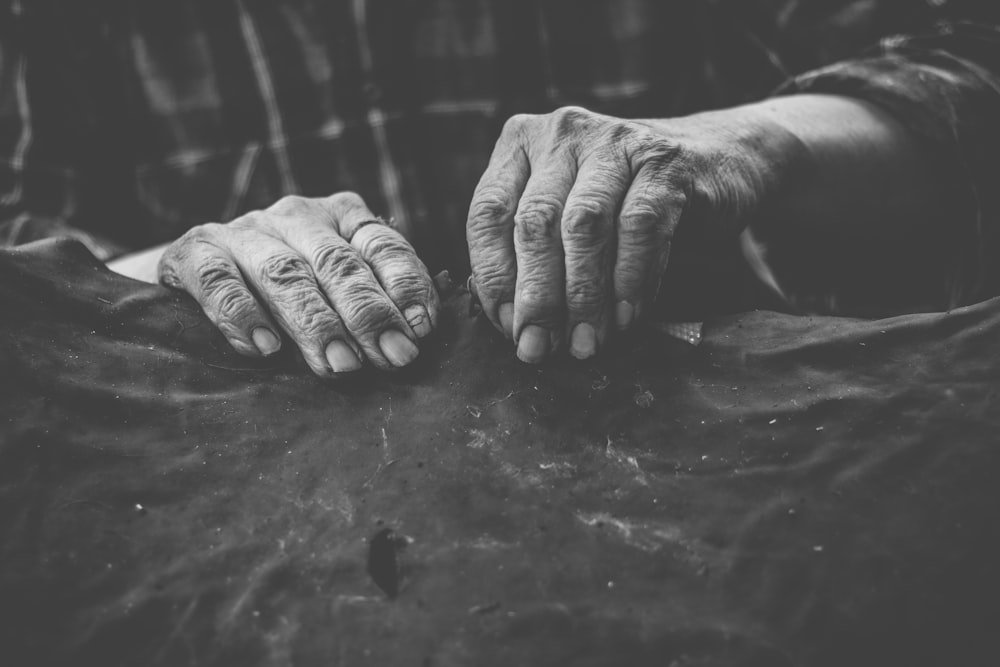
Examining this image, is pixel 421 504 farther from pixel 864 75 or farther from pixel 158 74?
pixel 158 74

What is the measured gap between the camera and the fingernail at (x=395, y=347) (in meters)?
0.82

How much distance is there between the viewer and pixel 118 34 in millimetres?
1655

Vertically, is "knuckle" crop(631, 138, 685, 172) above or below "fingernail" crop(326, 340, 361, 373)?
above

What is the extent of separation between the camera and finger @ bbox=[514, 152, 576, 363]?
2.56 feet

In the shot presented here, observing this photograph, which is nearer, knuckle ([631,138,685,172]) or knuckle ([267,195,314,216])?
knuckle ([631,138,685,172])

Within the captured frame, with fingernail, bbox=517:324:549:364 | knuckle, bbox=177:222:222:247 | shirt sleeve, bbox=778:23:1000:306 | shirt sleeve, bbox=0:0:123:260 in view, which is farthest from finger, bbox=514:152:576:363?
shirt sleeve, bbox=0:0:123:260

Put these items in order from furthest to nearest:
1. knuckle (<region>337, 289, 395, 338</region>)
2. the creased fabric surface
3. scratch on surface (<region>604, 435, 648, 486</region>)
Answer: knuckle (<region>337, 289, 395, 338</region>) < scratch on surface (<region>604, 435, 648, 486</region>) < the creased fabric surface

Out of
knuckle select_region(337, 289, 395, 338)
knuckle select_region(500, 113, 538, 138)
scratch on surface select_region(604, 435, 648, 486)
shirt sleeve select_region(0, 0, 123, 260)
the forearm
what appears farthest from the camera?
shirt sleeve select_region(0, 0, 123, 260)

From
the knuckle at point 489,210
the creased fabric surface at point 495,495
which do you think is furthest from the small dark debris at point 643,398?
the knuckle at point 489,210

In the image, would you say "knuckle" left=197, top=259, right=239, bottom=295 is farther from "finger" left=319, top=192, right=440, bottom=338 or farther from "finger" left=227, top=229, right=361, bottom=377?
"finger" left=319, top=192, right=440, bottom=338

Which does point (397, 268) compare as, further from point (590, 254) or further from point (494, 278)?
point (590, 254)

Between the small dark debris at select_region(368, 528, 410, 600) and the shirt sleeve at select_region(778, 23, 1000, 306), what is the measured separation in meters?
1.14

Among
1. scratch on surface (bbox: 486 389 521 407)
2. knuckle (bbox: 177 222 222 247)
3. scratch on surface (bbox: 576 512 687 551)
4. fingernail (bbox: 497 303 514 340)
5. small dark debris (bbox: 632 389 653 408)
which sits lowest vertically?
scratch on surface (bbox: 576 512 687 551)

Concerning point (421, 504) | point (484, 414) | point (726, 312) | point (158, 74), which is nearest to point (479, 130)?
point (158, 74)
